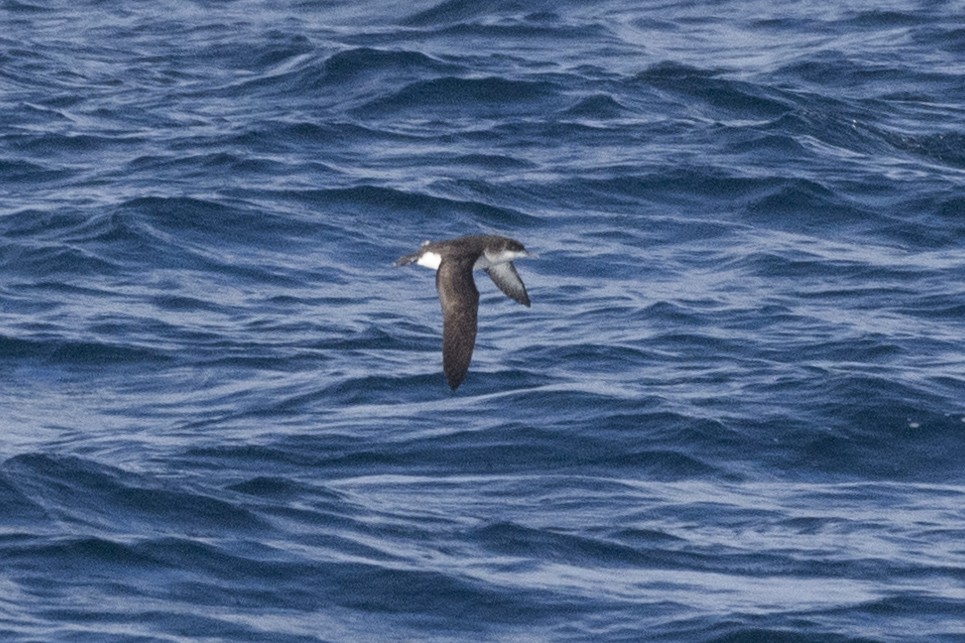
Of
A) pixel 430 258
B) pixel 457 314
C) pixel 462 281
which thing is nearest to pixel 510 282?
pixel 430 258

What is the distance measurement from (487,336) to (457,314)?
4263 mm

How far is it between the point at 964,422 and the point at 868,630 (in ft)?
11.9

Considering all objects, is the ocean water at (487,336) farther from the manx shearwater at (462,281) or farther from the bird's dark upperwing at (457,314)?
the bird's dark upperwing at (457,314)

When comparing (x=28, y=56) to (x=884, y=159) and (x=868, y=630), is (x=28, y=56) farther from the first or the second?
(x=868, y=630)

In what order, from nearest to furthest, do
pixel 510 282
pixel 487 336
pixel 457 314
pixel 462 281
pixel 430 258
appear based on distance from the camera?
pixel 457 314 → pixel 462 281 → pixel 430 258 → pixel 510 282 → pixel 487 336

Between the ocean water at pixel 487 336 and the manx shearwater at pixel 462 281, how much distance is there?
3.03 feet

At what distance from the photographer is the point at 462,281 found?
39.3 ft

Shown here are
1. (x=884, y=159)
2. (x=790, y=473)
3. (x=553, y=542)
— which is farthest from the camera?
(x=884, y=159)

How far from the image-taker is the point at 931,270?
1730 cm

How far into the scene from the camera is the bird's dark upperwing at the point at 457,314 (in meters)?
10.9

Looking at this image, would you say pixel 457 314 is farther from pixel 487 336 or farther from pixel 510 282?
pixel 487 336

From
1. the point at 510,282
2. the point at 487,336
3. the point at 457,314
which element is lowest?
the point at 487,336

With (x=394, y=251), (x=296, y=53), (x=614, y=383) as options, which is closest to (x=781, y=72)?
(x=296, y=53)

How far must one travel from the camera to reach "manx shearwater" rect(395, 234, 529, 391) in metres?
11.1
